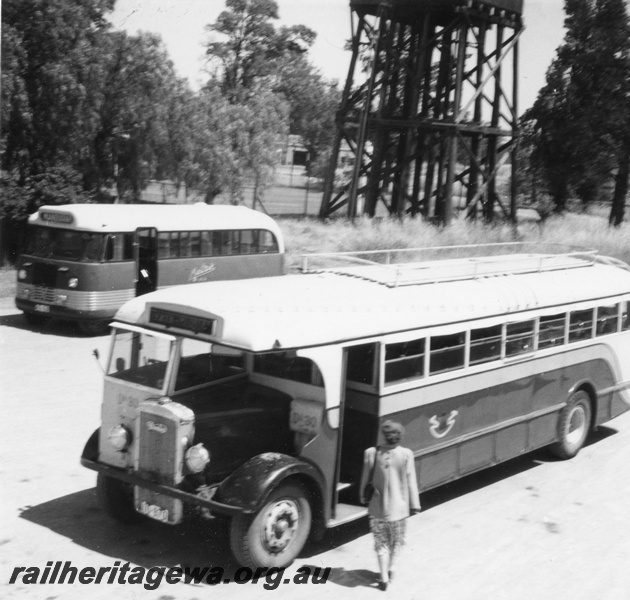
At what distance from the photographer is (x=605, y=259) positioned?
11984 mm

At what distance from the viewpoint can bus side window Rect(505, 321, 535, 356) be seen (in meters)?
9.22

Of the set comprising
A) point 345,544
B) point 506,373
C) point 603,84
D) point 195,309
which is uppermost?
point 603,84

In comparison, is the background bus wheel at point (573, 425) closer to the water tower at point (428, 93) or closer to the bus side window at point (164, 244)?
the bus side window at point (164, 244)

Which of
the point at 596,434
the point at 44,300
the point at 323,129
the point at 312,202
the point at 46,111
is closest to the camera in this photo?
the point at 596,434

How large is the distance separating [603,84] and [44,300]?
18.8 meters

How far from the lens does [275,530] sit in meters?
6.92

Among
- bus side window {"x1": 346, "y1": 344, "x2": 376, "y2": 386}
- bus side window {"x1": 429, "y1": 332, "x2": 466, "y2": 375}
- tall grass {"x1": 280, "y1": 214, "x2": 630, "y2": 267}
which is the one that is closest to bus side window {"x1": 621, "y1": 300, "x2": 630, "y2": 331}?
bus side window {"x1": 429, "y1": 332, "x2": 466, "y2": 375}

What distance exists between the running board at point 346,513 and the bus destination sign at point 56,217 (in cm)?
1055

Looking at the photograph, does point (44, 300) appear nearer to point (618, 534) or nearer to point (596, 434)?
point (596, 434)

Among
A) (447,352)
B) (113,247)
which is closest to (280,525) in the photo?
(447,352)

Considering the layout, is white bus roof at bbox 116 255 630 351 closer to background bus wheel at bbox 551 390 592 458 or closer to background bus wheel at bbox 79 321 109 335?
background bus wheel at bbox 551 390 592 458

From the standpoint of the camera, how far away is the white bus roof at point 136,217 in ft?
54.0

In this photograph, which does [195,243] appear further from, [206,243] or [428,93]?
[428,93]

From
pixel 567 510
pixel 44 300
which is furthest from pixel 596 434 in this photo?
pixel 44 300
